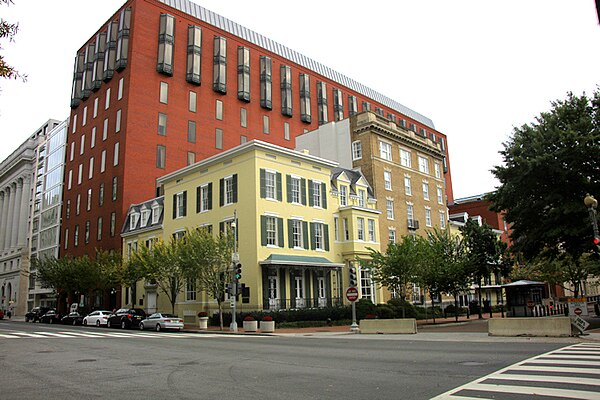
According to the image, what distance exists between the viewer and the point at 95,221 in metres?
58.8

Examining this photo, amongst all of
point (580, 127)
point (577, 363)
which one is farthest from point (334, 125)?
point (577, 363)

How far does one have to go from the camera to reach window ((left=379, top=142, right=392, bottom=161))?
50.3 metres

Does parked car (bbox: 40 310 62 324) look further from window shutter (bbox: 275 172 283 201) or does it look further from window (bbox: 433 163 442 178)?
window (bbox: 433 163 442 178)

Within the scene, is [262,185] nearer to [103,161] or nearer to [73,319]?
[73,319]

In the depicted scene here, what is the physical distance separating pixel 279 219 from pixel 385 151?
59.2 ft

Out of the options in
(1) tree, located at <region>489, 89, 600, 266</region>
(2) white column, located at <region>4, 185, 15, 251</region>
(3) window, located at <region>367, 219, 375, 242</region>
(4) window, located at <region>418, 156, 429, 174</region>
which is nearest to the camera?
(1) tree, located at <region>489, 89, 600, 266</region>

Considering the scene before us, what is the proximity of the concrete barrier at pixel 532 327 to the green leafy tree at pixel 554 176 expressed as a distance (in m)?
7.04

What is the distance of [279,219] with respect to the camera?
37.7 metres

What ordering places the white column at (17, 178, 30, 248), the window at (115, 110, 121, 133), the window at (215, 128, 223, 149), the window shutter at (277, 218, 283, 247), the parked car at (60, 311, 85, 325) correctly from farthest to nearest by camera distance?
the white column at (17, 178, 30, 248), the window at (215, 128, 223, 149), the window at (115, 110, 121, 133), the parked car at (60, 311, 85, 325), the window shutter at (277, 218, 283, 247)

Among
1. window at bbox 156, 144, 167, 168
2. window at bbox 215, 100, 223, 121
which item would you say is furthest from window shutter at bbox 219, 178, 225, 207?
window at bbox 215, 100, 223, 121

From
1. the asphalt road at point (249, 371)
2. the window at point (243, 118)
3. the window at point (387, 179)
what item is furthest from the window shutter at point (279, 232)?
the window at point (243, 118)

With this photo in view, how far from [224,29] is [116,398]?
215ft

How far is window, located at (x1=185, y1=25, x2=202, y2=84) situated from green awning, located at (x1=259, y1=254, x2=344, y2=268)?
32872 mm

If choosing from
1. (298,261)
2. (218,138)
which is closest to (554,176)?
(298,261)
